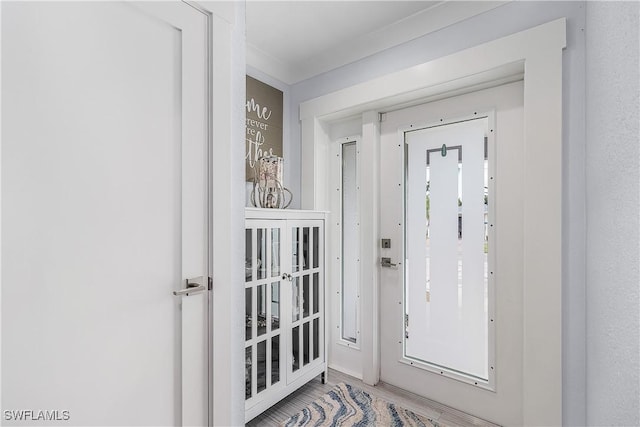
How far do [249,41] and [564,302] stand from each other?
2.26 meters

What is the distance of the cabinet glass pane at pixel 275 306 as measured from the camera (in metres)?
1.80

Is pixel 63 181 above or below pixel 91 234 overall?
above

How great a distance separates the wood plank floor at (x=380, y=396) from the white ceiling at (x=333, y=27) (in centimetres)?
215

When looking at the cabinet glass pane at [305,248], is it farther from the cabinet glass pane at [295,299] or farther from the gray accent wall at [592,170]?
the gray accent wall at [592,170]

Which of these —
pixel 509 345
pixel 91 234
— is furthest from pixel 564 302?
pixel 91 234

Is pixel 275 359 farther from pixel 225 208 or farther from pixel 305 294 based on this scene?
pixel 225 208

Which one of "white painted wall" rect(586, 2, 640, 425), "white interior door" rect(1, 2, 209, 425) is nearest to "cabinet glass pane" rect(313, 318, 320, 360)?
"white interior door" rect(1, 2, 209, 425)

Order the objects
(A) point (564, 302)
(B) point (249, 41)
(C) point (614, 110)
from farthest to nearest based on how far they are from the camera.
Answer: (B) point (249, 41)
(A) point (564, 302)
(C) point (614, 110)

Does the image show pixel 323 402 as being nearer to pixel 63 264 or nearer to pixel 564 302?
pixel 564 302

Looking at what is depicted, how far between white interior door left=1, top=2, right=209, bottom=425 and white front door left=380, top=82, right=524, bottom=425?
1.35 metres

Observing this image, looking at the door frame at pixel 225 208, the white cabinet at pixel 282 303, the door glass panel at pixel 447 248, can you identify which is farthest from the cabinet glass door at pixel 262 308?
the door glass panel at pixel 447 248

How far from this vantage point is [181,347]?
967 millimetres

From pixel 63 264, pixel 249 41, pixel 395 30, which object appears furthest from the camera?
pixel 249 41

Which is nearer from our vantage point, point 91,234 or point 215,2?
point 91,234
